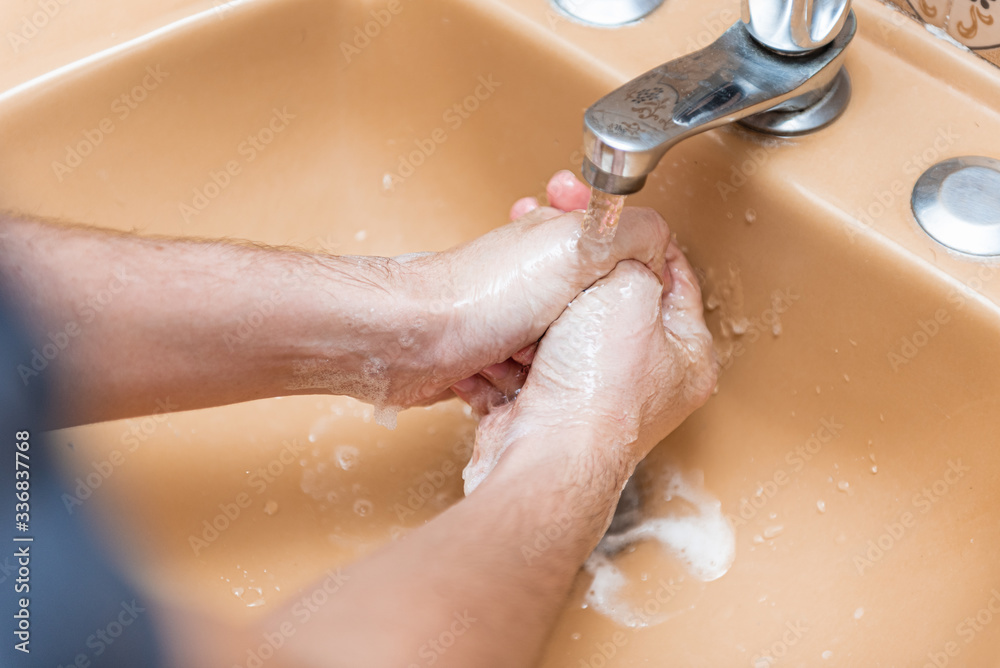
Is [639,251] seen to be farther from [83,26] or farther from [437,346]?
[83,26]

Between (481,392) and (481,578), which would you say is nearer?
(481,578)

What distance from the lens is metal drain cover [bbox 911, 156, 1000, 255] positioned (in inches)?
21.0

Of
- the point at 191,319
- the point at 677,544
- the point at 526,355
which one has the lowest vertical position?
the point at 677,544

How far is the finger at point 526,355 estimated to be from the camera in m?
0.66

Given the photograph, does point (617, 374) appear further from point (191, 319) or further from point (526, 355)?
point (191, 319)

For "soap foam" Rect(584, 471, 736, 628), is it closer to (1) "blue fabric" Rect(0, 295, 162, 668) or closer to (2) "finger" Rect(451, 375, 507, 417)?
(2) "finger" Rect(451, 375, 507, 417)

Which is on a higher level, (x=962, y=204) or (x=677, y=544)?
(x=962, y=204)

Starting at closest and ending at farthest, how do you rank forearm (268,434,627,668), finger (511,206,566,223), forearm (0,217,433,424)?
forearm (268,434,627,668)
forearm (0,217,433,424)
finger (511,206,566,223)

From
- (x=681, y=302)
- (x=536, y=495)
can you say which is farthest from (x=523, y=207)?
(x=536, y=495)

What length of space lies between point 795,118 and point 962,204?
0.11 metres

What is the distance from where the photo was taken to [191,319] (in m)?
0.59

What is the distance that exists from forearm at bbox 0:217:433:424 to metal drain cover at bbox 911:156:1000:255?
13.1 inches

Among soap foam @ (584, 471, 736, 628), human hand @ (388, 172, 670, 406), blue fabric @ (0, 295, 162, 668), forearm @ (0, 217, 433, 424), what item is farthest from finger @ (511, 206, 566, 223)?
blue fabric @ (0, 295, 162, 668)

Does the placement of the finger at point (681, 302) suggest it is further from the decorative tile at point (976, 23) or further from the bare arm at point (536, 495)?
the decorative tile at point (976, 23)
